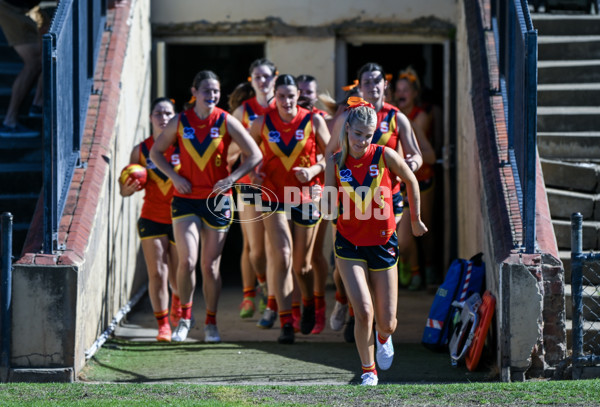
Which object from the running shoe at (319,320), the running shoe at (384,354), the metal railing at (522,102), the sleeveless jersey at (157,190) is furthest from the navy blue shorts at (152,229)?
the metal railing at (522,102)

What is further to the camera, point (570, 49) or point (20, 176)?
point (570, 49)

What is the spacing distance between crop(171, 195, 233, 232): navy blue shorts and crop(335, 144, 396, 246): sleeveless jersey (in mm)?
1683

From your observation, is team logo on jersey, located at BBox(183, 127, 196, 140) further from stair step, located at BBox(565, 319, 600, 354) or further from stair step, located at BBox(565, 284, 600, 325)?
stair step, located at BBox(565, 319, 600, 354)

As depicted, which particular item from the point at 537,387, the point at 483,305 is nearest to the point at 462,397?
the point at 537,387

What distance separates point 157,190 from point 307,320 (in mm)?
1723

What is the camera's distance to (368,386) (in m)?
6.93

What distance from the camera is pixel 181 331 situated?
8.89 metres

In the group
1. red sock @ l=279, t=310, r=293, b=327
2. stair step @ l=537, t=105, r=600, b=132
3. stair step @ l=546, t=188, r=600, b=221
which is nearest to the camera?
red sock @ l=279, t=310, r=293, b=327

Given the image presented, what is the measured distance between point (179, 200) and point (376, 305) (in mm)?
2180

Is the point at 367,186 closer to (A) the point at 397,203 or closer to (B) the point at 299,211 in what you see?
(A) the point at 397,203

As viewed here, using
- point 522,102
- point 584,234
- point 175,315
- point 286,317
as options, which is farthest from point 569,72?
point 175,315

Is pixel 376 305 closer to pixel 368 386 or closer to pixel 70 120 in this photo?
pixel 368 386

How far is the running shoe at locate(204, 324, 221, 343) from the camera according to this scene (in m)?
8.84

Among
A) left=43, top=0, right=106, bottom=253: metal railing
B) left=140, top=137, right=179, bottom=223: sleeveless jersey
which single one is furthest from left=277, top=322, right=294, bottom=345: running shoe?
left=43, top=0, right=106, bottom=253: metal railing
